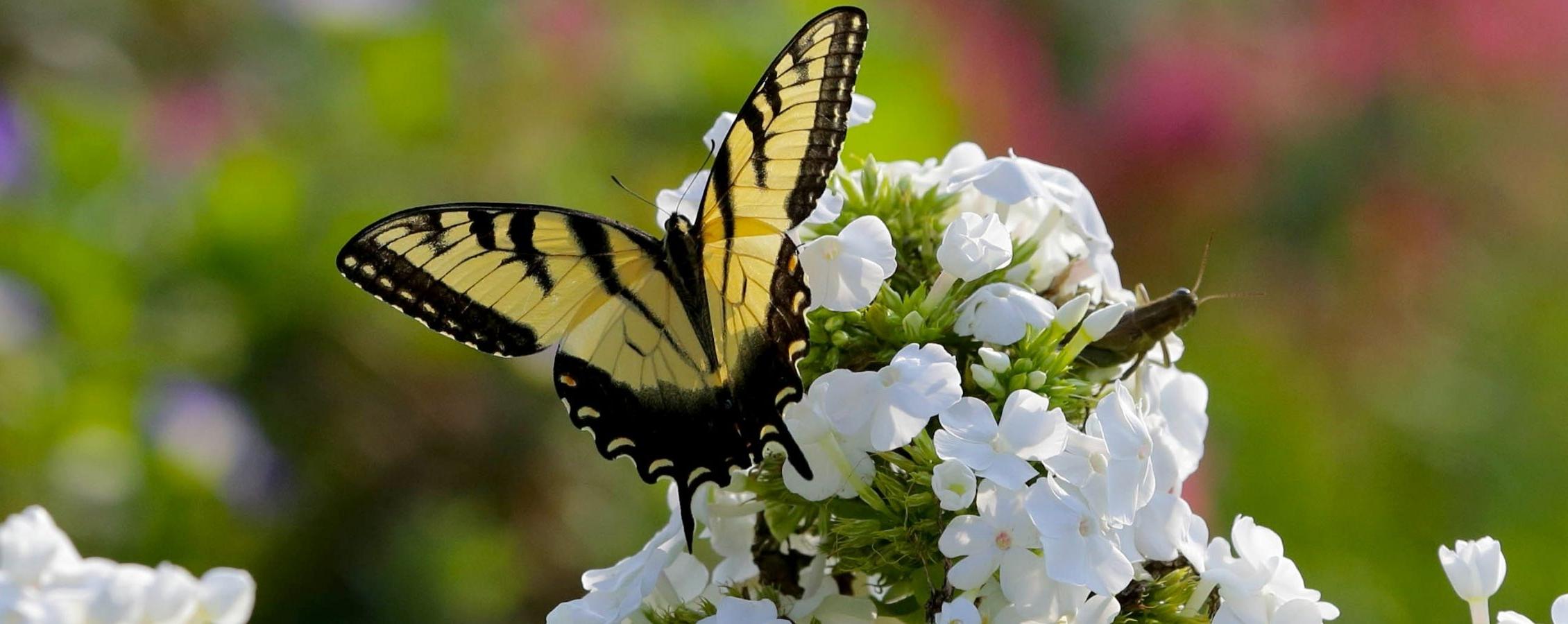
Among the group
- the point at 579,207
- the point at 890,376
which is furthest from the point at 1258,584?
the point at 579,207

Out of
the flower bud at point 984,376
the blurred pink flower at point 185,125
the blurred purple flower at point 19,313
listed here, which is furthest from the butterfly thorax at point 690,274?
the blurred pink flower at point 185,125

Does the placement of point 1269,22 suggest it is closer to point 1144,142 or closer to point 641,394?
point 1144,142

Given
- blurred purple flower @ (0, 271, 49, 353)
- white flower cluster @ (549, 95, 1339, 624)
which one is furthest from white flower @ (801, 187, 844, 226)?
blurred purple flower @ (0, 271, 49, 353)

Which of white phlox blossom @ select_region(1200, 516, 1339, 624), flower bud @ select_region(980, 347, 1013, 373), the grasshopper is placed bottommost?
white phlox blossom @ select_region(1200, 516, 1339, 624)

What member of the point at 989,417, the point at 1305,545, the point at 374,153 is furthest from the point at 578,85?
the point at 989,417

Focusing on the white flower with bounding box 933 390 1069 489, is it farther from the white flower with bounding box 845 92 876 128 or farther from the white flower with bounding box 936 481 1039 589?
the white flower with bounding box 845 92 876 128

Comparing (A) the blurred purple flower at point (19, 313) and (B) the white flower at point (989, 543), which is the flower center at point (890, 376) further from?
(A) the blurred purple flower at point (19, 313)
